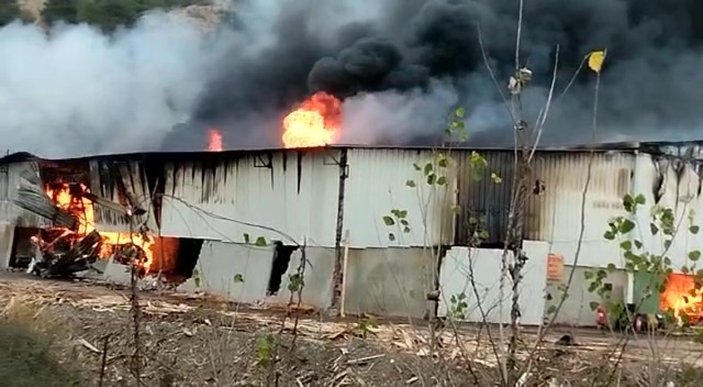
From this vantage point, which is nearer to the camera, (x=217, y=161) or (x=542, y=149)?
(x=542, y=149)

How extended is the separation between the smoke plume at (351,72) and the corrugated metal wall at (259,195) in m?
10.8

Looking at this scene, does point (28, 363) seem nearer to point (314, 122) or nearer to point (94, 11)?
point (314, 122)

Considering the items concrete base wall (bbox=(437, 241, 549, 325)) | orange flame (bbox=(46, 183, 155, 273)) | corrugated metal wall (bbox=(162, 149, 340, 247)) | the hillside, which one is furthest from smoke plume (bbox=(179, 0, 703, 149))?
concrete base wall (bbox=(437, 241, 549, 325))

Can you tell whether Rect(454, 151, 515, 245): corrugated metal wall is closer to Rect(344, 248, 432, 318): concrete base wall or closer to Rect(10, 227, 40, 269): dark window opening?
Rect(344, 248, 432, 318): concrete base wall

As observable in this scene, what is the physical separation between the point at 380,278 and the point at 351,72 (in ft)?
52.8

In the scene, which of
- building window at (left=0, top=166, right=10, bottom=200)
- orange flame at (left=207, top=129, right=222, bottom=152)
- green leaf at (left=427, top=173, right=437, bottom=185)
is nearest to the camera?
green leaf at (left=427, top=173, right=437, bottom=185)

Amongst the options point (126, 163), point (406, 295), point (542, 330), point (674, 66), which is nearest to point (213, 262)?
point (126, 163)

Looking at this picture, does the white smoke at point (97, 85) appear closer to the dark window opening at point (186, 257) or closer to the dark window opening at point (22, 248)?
the dark window opening at point (22, 248)

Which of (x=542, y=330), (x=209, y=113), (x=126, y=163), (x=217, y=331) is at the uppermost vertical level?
(x=209, y=113)

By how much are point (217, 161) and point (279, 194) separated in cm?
190

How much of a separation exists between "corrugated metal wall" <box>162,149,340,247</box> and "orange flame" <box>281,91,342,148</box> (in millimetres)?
8052

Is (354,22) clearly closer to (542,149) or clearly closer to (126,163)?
(126,163)

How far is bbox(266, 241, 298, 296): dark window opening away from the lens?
2061cm

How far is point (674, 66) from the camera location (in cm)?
3291
